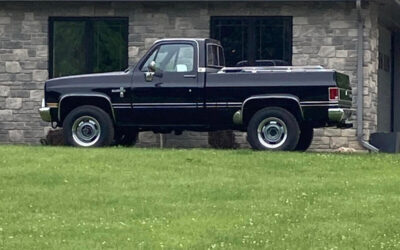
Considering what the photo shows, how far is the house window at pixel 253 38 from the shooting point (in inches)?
810

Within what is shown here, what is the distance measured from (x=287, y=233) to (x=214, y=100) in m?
7.46

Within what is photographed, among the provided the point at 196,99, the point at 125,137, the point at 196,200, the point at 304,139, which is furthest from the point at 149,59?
the point at 196,200

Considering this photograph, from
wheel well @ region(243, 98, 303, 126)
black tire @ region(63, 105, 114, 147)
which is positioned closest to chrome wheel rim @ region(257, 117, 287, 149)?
wheel well @ region(243, 98, 303, 126)

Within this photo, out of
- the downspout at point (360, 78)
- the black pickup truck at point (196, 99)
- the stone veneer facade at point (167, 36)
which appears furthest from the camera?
the stone veneer facade at point (167, 36)

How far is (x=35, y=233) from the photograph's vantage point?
32.3 feet

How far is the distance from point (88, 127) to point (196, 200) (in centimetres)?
637

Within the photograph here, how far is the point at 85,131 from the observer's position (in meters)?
17.6

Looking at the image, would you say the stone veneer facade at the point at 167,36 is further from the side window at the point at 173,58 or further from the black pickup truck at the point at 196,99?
the side window at the point at 173,58

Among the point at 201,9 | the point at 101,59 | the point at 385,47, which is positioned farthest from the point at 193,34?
the point at 385,47

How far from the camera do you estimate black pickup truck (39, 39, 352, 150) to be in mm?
16656

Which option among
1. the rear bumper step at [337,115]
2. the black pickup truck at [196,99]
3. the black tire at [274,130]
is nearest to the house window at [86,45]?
the black pickup truck at [196,99]

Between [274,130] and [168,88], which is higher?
[168,88]

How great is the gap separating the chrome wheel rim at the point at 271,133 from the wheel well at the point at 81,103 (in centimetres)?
273

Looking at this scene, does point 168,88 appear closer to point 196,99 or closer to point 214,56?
point 196,99
